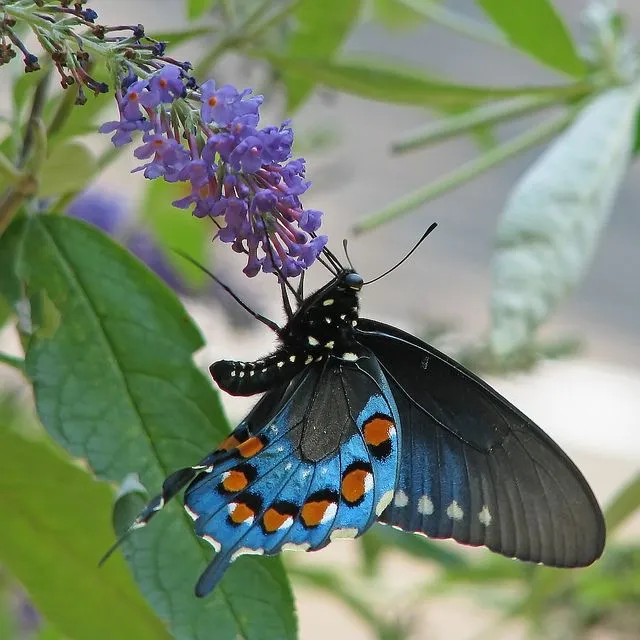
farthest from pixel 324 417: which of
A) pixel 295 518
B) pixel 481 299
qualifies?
pixel 481 299

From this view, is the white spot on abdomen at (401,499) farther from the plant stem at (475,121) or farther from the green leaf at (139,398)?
the plant stem at (475,121)

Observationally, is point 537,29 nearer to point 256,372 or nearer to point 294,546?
point 256,372

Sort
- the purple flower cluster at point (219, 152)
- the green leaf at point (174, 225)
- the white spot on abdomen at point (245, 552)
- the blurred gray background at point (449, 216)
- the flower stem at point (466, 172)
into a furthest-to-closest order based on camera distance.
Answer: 1. the blurred gray background at point (449, 216)
2. the green leaf at point (174, 225)
3. the flower stem at point (466, 172)
4. the white spot on abdomen at point (245, 552)
5. the purple flower cluster at point (219, 152)

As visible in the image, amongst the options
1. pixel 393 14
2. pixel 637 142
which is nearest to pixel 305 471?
pixel 637 142

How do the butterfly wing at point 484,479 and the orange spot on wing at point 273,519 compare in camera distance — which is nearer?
the orange spot on wing at point 273,519

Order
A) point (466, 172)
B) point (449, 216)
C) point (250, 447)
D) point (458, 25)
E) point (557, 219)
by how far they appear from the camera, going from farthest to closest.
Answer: point (449, 216), point (458, 25), point (466, 172), point (557, 219), point (250, 447)

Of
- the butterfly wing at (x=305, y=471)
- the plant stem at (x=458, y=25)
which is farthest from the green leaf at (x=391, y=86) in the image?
the butterfly wing at (x=305, y=471)

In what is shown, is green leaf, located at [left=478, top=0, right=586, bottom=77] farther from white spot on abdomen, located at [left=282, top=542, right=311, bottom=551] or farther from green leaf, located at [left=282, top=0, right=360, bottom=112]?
white spot on abdomen, located at [left=282, top=542, right=311, bottom=551]
